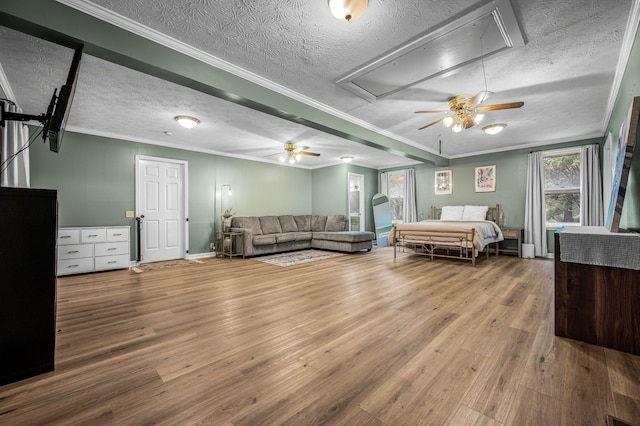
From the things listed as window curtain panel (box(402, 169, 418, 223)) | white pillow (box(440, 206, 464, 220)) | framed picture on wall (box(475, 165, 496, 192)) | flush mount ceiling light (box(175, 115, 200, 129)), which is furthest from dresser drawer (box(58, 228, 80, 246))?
framed picture on wall (box(475, 165, 496, 192))

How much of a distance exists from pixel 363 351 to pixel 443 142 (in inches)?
209

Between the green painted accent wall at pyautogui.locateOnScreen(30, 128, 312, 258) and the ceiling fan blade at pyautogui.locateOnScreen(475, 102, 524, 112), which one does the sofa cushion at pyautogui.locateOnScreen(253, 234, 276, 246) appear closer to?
the green painted accent wall at pyautogui.locateOnScreen(30, 128, 312, 258)

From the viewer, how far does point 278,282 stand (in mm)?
3750

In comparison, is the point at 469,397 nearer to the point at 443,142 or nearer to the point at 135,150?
the point at 443,142

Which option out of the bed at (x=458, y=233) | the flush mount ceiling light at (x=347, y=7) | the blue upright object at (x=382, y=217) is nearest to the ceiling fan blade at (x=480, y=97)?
the flush mount ceiling light at (x=347, y=7)

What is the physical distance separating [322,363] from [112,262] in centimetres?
467

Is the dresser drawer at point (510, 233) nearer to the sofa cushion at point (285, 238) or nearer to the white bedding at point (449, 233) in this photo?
the white bedding at point (449, 233)

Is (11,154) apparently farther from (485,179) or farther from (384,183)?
(485,179)

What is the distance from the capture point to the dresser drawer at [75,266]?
4.13m

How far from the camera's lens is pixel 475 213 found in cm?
639

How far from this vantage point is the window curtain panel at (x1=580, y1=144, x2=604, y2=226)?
5.04 metres

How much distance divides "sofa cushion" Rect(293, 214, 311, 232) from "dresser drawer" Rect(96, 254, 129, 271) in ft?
13.5

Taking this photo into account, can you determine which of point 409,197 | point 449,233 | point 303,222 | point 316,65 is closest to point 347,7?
point 316,65

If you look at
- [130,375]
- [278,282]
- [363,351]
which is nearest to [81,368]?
[130,375]
